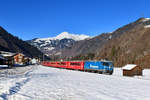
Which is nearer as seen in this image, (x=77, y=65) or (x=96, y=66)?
(x=96, y=66)

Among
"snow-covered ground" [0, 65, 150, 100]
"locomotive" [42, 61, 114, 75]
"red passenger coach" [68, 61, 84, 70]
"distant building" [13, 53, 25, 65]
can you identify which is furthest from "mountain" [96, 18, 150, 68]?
"snow-covered ground" [0, 65, 150, 100]

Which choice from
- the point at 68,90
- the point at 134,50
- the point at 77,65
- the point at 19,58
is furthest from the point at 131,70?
the point at 134,50

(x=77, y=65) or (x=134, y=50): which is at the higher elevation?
(x=134, y=50)

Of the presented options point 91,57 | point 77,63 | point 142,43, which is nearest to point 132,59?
point 142,43

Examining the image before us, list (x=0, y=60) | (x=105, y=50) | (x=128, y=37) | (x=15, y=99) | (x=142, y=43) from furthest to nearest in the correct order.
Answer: (x=105, y=50)
(x=128, y=37)
(x=142, y=43)
(x=0, y=60)
(x=15, y=99)

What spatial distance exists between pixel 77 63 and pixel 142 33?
113574 mm

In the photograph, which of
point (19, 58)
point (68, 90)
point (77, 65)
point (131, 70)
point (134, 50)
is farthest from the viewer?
point (134, 50)

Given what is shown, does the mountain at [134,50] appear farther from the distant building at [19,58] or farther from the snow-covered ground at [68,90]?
the snow-covered ground at [68,90]

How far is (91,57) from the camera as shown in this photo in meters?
197

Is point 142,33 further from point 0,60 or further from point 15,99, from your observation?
point 15,99

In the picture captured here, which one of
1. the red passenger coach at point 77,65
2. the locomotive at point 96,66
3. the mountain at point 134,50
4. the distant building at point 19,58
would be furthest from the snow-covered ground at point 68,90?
the distant building at point 19,58

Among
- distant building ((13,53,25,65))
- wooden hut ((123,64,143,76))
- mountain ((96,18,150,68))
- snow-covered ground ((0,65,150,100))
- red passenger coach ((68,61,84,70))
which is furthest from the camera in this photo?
mountain ((96,18,150,68))

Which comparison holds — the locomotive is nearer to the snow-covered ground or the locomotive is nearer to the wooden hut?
the wooden hut

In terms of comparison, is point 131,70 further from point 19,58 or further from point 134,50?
point 134,50
